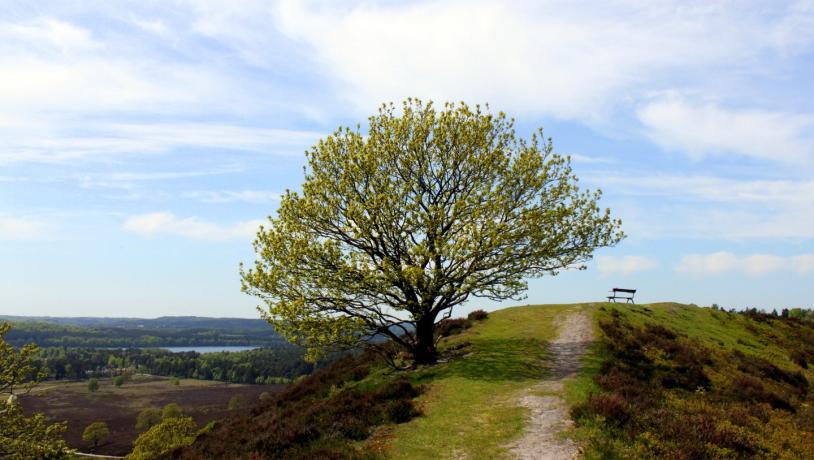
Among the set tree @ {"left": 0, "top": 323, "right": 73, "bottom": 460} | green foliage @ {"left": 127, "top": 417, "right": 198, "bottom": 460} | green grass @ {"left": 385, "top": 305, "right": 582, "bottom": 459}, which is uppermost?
green grass @ {"left": 385, "top": 305, "right": 582, "bottom": 459}

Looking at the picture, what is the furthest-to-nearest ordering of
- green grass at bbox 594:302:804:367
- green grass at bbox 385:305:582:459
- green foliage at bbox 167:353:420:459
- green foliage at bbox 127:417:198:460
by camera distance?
green foliage at bbox 127:417:198:460, green grass at bbox 594:302:804:367, green foliage at bbox 167:353:420:459, green grass at bbox 385:305:582:459

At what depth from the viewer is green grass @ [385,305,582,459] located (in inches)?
671

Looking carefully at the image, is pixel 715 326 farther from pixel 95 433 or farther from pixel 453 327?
pixel 95 433

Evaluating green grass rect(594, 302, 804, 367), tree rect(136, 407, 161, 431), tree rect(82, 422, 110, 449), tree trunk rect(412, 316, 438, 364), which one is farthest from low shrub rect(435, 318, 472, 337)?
tree rect(136, 407, 161, 431)

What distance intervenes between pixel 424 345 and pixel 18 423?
29.5 metres

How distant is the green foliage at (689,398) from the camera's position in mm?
15914

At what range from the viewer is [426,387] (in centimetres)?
2394

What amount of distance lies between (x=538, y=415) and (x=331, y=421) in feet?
28.8

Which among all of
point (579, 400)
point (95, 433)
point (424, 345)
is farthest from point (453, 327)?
point (95, 433)

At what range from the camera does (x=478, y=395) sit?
2202 centimetres

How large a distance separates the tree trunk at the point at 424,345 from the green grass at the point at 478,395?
59.4 inches

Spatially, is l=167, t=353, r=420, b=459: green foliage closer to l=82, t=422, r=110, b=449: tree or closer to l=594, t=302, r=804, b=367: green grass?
l=594, t=302, r=804, b=367: green grass

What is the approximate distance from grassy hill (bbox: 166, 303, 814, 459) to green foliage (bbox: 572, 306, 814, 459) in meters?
0.07

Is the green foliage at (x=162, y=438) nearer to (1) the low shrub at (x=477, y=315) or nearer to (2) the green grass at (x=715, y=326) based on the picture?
(1) the low shrub at (x=477, y=315)
